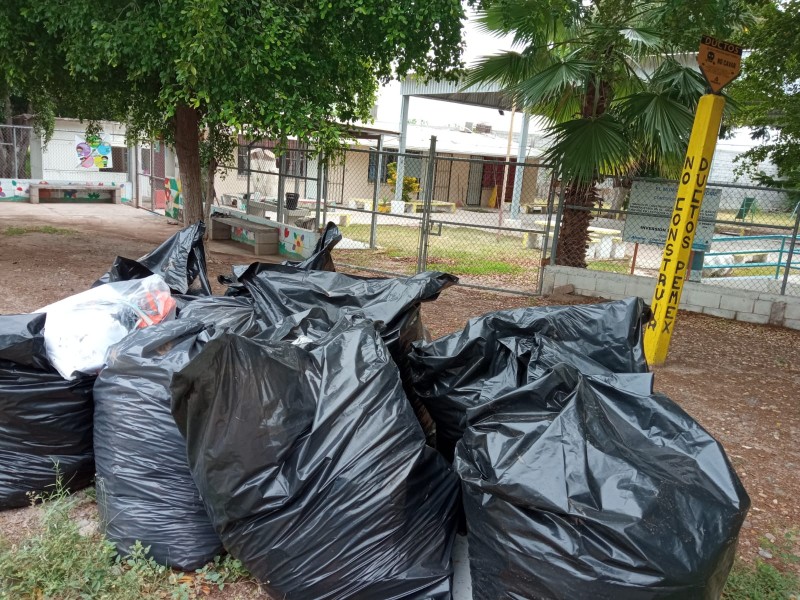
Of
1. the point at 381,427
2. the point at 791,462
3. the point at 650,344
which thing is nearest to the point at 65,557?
the point at 381,427

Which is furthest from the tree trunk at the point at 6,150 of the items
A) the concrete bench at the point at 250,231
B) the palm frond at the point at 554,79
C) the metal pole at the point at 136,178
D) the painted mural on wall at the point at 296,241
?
the palm frond at the point at 554,79

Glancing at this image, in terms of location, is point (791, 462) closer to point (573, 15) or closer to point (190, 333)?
point (190, 333)

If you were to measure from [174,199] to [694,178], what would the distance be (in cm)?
1156

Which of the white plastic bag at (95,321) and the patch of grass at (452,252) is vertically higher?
the white plastic bag at (95,321)

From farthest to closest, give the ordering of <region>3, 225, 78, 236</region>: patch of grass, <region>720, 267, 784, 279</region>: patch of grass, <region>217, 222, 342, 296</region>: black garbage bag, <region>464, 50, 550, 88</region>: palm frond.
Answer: <region>720, 267, 784, 279</region>: patch of grass, <region>3, 225, 78, 236</region>: patch of grass, <region>464, 50, 550, 88</region>: palm frond, <region>217, 222, 342, 296</region>: black garbage bag

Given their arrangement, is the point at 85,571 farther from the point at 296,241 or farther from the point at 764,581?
the point at 296,241

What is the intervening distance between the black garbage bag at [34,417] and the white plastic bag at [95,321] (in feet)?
0.16

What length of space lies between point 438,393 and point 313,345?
575 mm

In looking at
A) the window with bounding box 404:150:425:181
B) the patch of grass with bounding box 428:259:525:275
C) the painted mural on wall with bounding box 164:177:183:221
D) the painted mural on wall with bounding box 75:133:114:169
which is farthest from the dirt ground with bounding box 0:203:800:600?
the window with bounding box 404:150:425:181

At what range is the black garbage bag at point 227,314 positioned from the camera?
2986mm

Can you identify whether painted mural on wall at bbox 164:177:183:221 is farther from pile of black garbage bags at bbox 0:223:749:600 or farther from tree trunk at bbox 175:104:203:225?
pile of black garbage bags at bbox 0:223:749:600

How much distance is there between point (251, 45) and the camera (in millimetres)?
5387

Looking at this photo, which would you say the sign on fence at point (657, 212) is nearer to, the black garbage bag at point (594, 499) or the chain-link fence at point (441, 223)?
the chain-link fence at point (441, 223)

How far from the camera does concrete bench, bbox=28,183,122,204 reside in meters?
16.6
